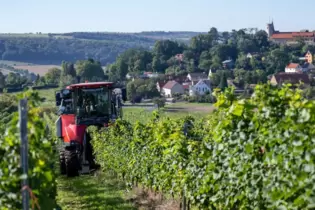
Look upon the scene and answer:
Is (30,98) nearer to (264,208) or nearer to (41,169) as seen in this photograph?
(41,169)

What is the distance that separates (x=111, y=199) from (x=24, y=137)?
25.5 feet

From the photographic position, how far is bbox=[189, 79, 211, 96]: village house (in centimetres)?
7793

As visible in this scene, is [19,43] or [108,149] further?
[19,43]

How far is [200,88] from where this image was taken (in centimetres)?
8131

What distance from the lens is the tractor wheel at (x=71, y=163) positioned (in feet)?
47.3

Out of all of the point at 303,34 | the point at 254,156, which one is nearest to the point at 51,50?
the point at 303,34

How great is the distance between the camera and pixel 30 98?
17.3 ft

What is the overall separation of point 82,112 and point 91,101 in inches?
13.1

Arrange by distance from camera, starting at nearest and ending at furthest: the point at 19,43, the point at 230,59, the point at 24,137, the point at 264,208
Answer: the point at 24,137
the point at 264,208
the point at 230,59
the point at 19,43

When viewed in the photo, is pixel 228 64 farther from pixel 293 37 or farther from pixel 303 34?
pixel 303 34

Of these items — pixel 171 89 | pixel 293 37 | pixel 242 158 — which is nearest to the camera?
pixel 242 158

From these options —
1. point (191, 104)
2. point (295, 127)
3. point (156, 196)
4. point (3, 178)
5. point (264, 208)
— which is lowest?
point (191, 104)

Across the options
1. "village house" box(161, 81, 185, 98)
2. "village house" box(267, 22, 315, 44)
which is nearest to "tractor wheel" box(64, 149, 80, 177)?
"village house" box(161, 81, 185, 98)

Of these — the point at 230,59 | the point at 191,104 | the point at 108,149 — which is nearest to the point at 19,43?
the point at 230,59
